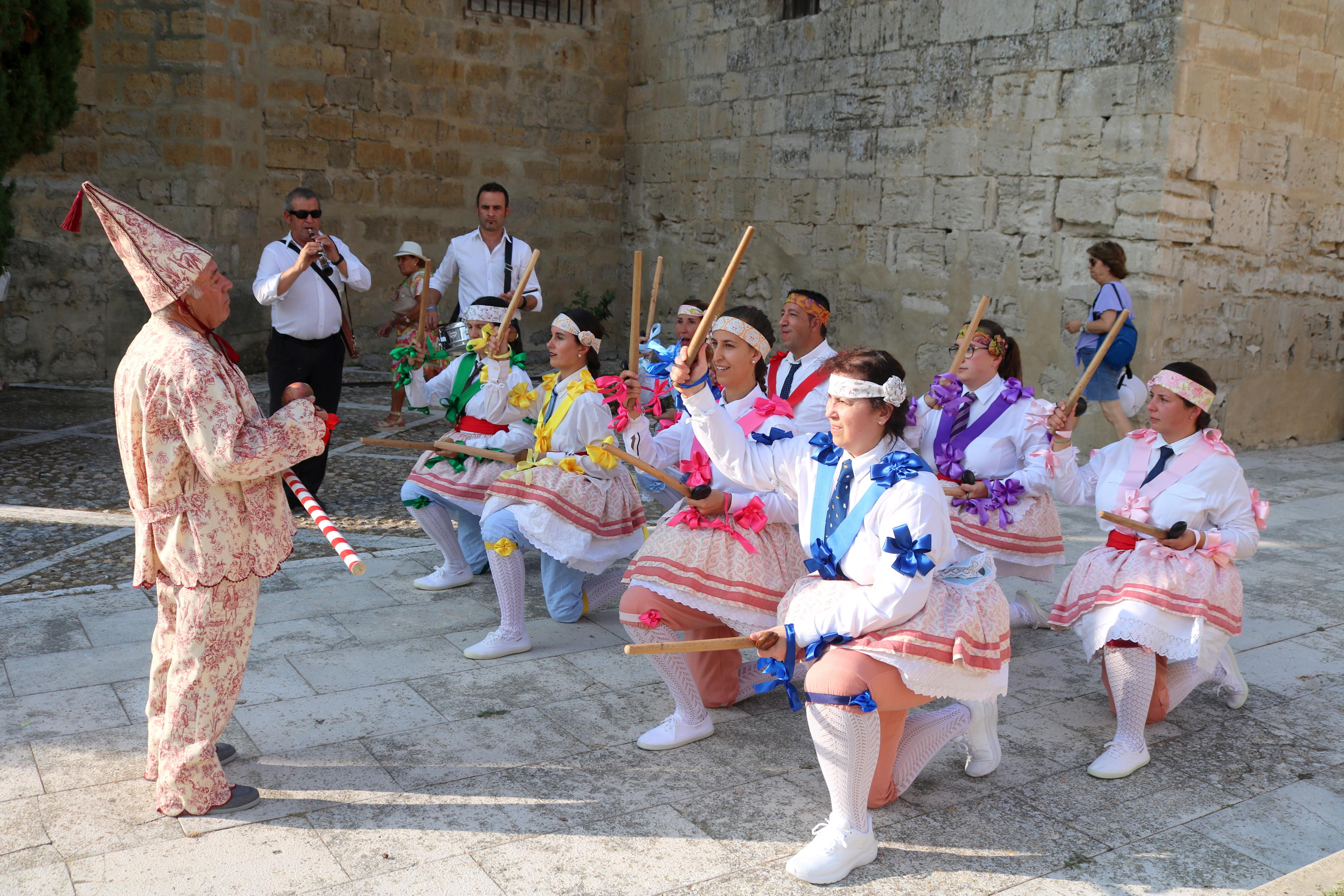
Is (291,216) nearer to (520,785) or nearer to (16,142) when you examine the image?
(16,142)

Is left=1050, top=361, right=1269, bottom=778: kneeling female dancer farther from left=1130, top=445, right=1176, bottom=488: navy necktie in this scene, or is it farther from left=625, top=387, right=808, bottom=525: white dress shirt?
left=625, top=387, right=808, bottom=525: white dress shirt

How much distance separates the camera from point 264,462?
2963mm

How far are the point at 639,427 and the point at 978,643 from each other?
152cm

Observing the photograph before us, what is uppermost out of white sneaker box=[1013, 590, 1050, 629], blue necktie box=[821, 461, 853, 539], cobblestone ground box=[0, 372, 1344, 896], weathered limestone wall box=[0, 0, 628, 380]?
weathered limestone wall box=[0, 0, 628, 380]

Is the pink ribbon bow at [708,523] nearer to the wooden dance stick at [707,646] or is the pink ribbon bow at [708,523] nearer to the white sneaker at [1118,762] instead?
the wooden dance stick at [707,646]

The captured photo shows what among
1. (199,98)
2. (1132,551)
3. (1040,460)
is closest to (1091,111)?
(1040,460)

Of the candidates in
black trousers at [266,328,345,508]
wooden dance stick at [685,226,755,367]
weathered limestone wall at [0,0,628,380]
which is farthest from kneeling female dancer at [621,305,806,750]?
weathered limestone wall at [0,0,628,380]

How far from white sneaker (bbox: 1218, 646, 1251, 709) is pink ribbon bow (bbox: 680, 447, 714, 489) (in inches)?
76.9

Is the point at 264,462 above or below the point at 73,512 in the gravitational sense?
above

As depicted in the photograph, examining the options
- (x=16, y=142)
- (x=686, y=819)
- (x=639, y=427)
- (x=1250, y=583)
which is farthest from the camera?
(x=16, y=142)

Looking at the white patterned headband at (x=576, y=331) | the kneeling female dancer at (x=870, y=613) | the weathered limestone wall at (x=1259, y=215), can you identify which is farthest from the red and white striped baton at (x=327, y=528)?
the weathered limestone wall at (x=1259, y=215)

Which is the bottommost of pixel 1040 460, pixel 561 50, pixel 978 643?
pixel 978 643

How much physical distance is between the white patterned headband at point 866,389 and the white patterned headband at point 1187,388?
1.20 meters

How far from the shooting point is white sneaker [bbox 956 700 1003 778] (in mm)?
3402
